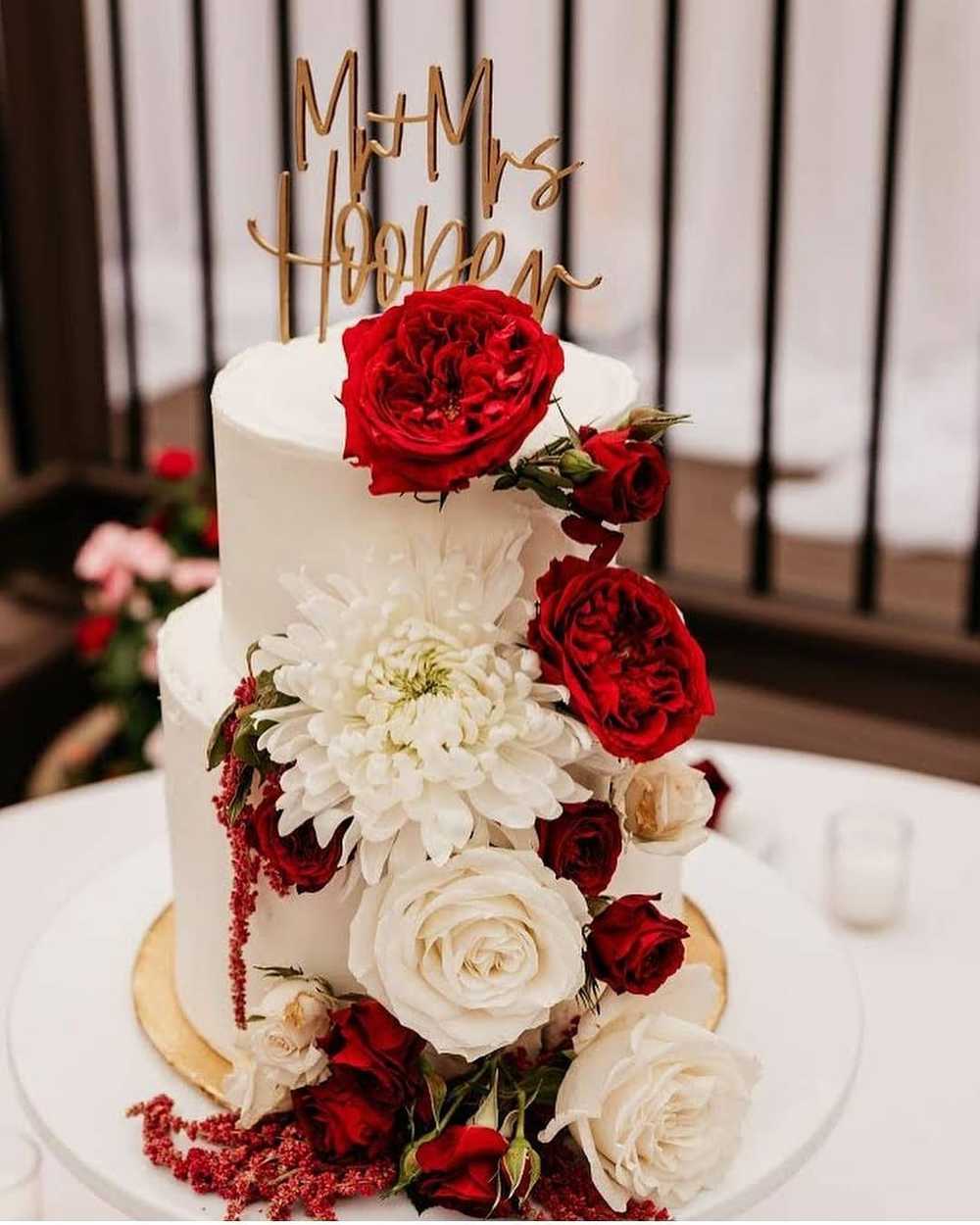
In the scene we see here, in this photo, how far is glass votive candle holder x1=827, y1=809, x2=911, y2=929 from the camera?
188 cm

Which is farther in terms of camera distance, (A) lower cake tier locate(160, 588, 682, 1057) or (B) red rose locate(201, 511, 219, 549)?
(B) red rose locate(201, 511, 219, 549)

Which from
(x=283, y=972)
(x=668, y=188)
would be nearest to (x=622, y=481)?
(x=283, y=972)

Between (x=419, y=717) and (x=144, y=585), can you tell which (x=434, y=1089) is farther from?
(x=144, y=585)

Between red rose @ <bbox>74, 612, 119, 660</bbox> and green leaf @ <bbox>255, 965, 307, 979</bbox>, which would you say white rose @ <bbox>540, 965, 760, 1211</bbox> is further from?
red rose @ <bbox>74, 612, 119, 660</bbox>

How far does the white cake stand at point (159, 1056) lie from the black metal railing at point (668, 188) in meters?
1.33

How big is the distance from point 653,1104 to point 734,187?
255 centimetres

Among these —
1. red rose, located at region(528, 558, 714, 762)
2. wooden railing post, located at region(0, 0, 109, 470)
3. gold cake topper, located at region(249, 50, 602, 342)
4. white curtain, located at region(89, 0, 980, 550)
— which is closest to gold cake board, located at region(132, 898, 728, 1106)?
red rose, located at region(528, 558, 714, 762)

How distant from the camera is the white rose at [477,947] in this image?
4.02 feet

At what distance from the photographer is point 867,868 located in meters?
1.87

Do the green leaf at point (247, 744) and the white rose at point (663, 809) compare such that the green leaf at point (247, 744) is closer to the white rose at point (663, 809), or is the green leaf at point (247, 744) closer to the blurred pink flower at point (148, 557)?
the white rose at point (663, 809)

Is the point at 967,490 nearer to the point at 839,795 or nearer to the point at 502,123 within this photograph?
the point at 502,123

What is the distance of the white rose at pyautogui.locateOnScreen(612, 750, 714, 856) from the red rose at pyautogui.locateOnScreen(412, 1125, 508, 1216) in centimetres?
24

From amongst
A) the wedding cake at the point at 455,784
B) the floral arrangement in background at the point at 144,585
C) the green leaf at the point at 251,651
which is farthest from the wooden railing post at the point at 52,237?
the green leaf at the point at 251,651

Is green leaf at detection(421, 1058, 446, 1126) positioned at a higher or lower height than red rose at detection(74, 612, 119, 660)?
higher
